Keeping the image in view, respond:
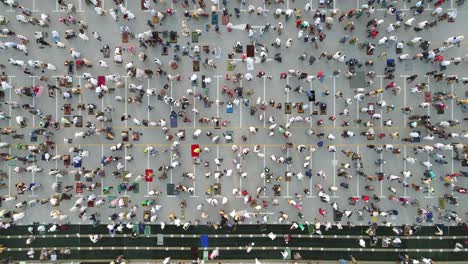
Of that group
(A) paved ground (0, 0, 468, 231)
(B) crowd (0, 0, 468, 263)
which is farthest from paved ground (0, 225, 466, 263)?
(A) paved ground (0, 0, 468, 231)

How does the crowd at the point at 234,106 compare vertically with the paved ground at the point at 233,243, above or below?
above

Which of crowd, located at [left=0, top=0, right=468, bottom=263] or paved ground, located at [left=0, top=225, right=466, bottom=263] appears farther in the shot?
paved ground, located at [left=0, top=225, right=466, bottom=263]

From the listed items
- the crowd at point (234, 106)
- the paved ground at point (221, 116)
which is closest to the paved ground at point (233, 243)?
the crowd at point (234, 106)

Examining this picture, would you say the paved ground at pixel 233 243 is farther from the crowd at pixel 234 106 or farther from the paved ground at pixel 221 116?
the paved ground at pixel 221 116

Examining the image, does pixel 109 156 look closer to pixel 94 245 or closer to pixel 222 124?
pixel 94 245

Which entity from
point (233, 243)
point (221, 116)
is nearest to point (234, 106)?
point (221, 116)

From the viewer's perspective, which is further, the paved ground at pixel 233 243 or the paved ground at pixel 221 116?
the paved ground at pixel 221 116

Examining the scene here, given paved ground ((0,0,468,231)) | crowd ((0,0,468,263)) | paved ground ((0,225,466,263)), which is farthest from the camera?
paved ground ((0,0,468,231))

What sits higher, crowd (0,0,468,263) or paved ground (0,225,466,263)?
crowd (0,0,468,263)

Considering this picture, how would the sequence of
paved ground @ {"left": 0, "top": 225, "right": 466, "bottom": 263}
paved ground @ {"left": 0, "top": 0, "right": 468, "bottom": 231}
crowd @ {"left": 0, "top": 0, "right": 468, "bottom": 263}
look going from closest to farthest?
1. crowd @ {"left": 0, "top": 0, "right": 468, "bottom": 263}
2. paved ground @ {"left": 0, "top": 225, "right": 466, "bottom": 263}
3. paved ground @ {"left": 0, "top": 0, "right": 468, "bottom": 231}

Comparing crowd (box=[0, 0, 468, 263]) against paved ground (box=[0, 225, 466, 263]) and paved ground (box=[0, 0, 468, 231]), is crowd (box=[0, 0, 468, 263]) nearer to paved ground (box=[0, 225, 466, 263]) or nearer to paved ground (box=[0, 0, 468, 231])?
paved ground (box=[0, 0, 468, 231])
